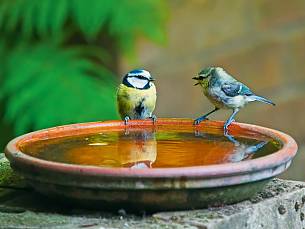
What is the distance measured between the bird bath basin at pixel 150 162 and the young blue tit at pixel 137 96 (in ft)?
1.68

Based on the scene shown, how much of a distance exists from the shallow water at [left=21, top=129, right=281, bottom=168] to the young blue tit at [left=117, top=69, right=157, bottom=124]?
0.53 meters

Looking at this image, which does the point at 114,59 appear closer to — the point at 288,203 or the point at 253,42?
the point at 253,42

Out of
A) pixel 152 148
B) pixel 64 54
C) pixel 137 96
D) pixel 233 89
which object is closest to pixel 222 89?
pixel 233 89

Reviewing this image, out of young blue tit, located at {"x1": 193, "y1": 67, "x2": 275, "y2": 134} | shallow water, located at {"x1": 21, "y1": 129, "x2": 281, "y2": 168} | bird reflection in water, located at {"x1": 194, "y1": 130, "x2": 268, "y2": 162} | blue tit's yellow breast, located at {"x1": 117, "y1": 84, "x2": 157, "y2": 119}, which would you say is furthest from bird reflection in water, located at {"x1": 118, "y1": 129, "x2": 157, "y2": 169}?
blue tit's yellow breast, located at {"x1": 117, "y1": 84, "x2": 157, "y2": 119}

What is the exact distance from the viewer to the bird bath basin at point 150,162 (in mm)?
2018

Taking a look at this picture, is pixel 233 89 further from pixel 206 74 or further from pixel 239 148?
pixel 239 148

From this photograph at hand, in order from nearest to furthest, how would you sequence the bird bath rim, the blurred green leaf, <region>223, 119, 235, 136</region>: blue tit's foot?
1. the bird bath rim
2. <region>223, 119, 235, 136</region>: blue tit's foot
3. the blurred green leaf

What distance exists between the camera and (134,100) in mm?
3289

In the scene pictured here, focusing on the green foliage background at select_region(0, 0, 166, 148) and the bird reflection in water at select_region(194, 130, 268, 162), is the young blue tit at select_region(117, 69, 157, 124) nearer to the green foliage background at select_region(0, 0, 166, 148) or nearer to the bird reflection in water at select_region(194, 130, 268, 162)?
the bird reflection in water at select_region(194, 130, 268, 162)

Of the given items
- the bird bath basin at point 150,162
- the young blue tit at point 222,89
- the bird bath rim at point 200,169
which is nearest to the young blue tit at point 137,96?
the young blue tit at point 222,89

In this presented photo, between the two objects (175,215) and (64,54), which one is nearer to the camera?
(175,215)

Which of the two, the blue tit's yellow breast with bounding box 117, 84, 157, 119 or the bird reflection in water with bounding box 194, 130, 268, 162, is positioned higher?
the bird reflection in water with bounding box 194, 130, 268, 162

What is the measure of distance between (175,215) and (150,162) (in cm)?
25

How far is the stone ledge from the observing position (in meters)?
2.04
